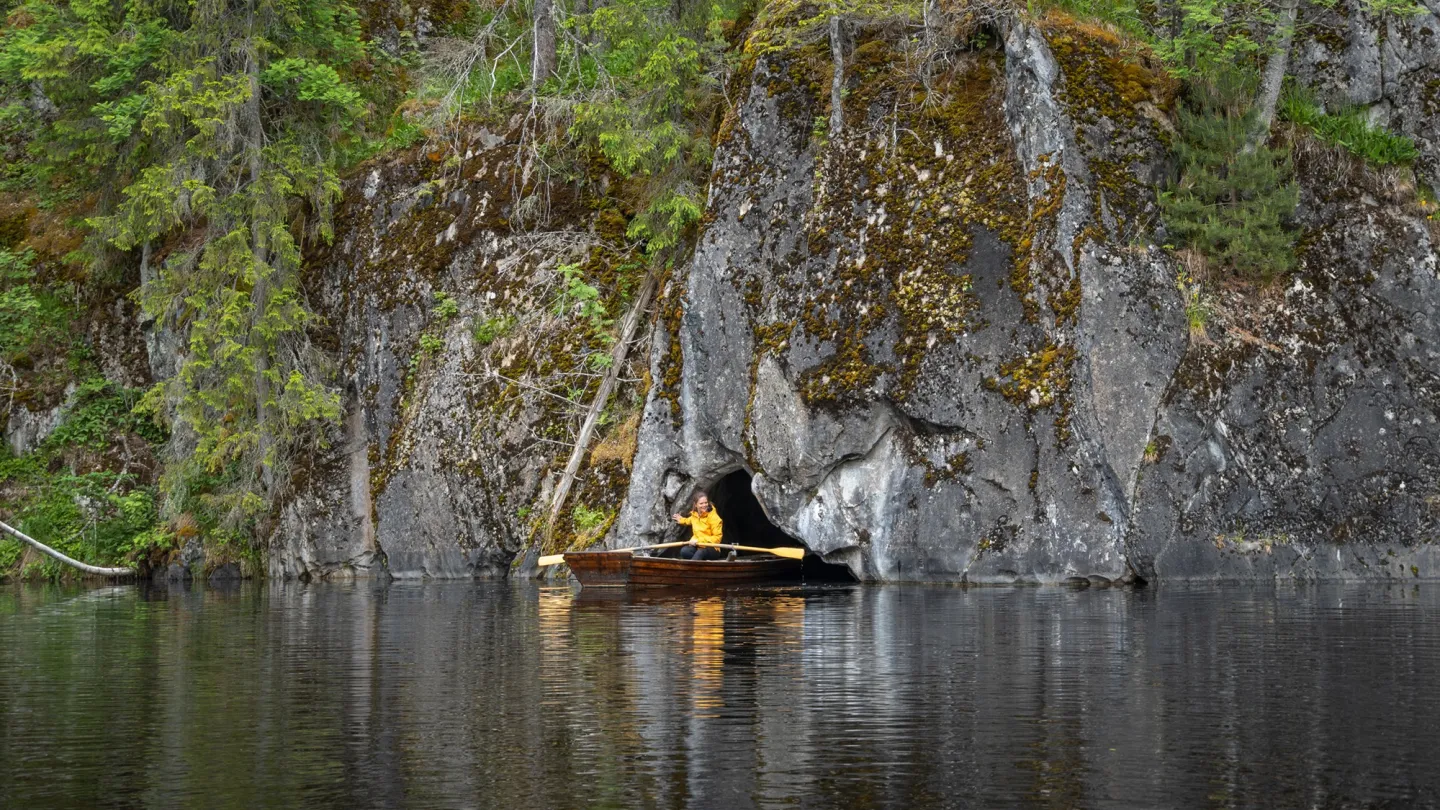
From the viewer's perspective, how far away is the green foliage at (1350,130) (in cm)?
2286

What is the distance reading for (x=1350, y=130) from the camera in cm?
2322

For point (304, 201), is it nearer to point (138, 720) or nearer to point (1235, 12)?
point (1235, 12)

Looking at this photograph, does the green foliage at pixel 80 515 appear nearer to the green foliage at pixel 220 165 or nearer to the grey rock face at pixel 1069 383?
the green foliage at pixel 220 165

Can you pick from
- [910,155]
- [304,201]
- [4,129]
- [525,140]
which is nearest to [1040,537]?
[910,155]

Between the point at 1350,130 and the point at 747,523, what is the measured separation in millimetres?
12912

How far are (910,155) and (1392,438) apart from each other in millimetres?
8508

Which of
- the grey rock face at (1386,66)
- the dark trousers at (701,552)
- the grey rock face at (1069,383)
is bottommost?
the dark trousers at (701,552)

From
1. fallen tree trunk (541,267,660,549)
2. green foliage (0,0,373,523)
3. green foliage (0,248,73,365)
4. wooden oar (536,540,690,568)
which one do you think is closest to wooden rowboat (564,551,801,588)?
wooden oar (536,540,690,568)

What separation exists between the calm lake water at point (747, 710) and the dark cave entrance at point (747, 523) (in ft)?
30.6

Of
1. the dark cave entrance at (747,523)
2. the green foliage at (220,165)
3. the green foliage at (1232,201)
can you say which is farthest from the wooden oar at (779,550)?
the green foliage at (220,165)

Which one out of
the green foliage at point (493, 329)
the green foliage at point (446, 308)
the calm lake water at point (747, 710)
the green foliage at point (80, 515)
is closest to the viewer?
the calm lake water at point (747, 710)

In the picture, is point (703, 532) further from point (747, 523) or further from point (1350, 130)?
point (1350, 130)

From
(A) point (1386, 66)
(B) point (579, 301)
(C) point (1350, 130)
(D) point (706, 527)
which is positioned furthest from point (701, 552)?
(A) point (1386, 66)

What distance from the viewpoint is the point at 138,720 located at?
29.0 feet
